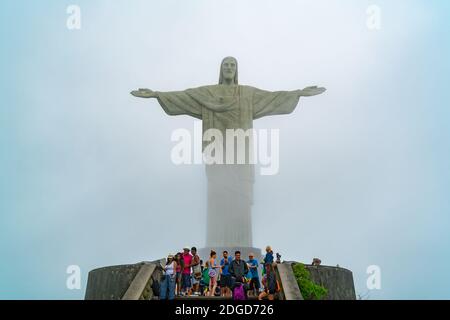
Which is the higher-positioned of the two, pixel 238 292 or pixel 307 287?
pixel 307 287

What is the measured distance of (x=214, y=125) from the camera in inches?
805

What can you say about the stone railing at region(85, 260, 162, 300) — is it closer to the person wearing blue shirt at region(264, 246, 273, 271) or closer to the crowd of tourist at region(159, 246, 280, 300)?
the crowd of tourist at region(159, 246, 280, 300)

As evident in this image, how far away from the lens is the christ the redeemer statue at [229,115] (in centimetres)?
1970

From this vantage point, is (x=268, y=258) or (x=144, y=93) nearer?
(x=268, y=258)

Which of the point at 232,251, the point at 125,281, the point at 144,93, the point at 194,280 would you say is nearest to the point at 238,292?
the point at 125,281

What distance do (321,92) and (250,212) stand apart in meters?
4.13

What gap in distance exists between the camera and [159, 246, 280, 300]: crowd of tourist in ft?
44.0

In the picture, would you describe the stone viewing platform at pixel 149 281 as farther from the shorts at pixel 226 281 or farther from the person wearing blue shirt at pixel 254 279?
the person wearing blue shirt at pixel 254 279

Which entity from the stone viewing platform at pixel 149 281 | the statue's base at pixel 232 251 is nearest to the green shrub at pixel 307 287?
the stone viewing platform at pixel 149 281

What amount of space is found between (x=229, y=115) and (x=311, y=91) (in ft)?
8.35

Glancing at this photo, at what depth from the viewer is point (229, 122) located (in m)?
20.4

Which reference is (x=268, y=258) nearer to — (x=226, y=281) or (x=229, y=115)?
(x=226, y=281)
